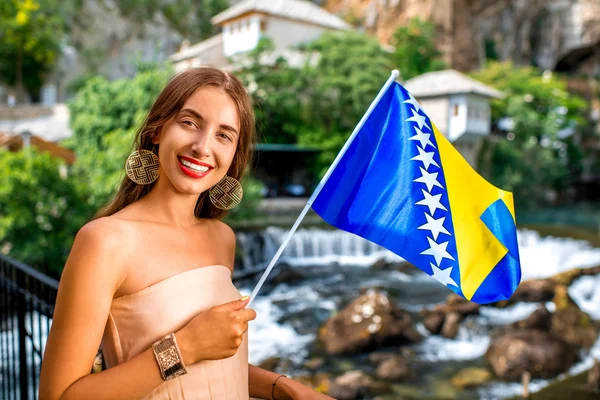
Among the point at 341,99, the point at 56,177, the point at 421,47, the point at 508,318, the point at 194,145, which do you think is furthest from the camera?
the point at 421,47

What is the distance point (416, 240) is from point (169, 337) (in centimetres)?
118

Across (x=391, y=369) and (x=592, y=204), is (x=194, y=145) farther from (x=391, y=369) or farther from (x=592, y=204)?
(x=592, y=204)

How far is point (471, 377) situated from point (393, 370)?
4.38 ft

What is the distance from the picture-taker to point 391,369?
8.56m

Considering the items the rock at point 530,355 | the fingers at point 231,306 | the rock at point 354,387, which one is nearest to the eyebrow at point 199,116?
the fingers at point 231,306

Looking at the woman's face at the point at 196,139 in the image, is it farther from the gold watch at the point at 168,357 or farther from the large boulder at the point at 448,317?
the large boulder at the point at 448,317

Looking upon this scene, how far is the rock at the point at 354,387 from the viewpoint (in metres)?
7.82

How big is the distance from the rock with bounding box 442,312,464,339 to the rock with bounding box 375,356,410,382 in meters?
1.88

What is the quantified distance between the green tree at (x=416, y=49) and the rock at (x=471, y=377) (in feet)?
78.8

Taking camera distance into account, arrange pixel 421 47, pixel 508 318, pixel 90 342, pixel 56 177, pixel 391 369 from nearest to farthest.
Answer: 1. pixel 90 342
2. pixel 391 369
3. pixel 508 318
4. pixel 56 177
5. pixel 421 47

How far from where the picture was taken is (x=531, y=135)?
28781mm

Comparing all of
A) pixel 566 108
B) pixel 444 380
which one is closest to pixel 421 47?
pixel 566 108

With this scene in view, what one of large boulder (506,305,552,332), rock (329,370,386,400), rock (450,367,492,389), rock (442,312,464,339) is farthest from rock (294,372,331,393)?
large boulder (506,305,552,332)

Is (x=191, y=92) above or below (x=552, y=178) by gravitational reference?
above
